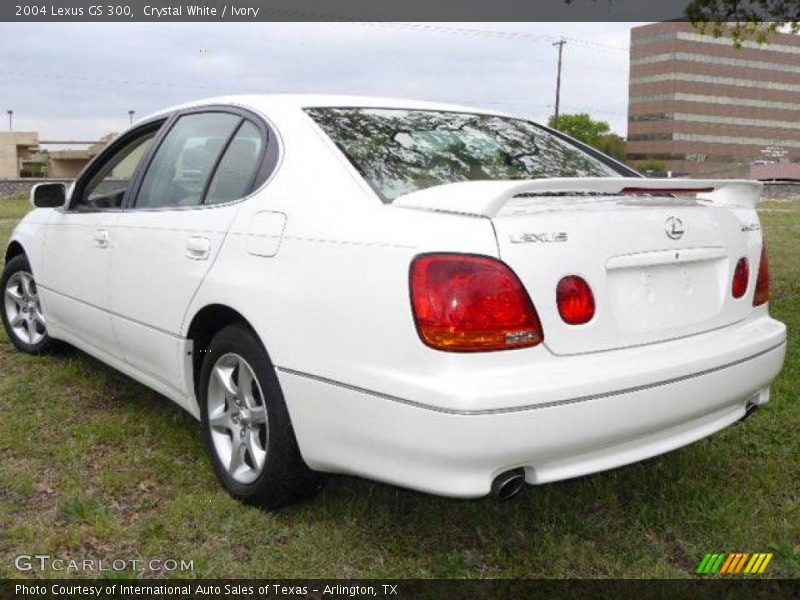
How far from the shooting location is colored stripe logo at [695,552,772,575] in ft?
8.95

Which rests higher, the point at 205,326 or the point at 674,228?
the point at 674,228

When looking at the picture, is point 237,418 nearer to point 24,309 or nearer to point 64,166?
point 24,309

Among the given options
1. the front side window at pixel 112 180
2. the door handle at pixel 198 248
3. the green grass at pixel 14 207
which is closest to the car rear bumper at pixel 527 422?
the door handle at pixel 198 248

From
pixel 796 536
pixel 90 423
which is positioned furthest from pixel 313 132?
pixel 796 536

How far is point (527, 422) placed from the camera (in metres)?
2.29

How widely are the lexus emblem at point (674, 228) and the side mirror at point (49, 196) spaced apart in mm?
3325

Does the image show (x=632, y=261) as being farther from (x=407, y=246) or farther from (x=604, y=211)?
(x=407, y=246)

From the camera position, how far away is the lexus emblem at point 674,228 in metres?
2.67

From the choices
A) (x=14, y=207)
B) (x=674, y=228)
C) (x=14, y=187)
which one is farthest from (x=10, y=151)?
(x=674, y=228)

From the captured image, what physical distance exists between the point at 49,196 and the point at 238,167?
6.23ft

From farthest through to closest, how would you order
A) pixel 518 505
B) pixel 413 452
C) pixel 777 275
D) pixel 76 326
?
pixel 777 275 → pixel 76 326 → pixel 518 505 → pixel 413 452

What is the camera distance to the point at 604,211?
2590 millimetres

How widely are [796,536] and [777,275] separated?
272 inches

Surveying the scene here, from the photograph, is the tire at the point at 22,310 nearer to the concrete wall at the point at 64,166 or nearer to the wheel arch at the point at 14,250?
the wheel arch at the point at 14,250
